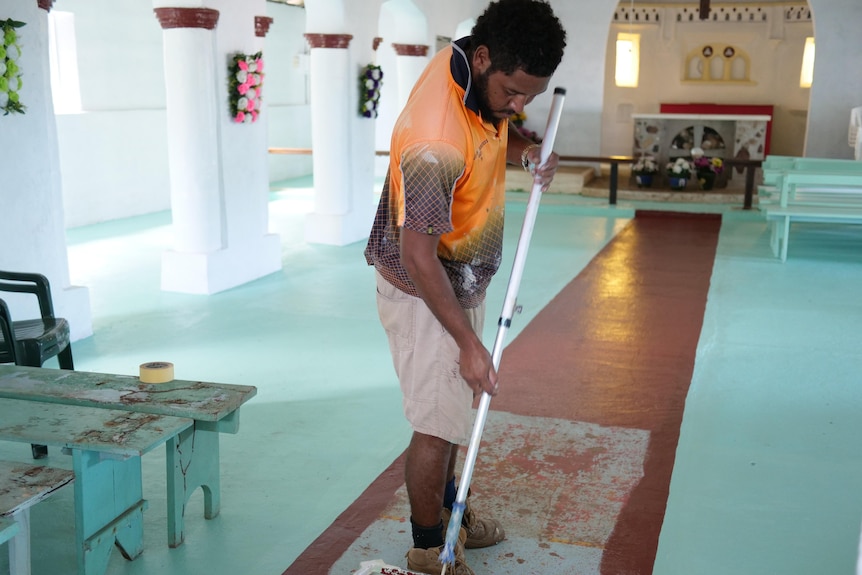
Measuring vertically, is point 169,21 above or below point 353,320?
above

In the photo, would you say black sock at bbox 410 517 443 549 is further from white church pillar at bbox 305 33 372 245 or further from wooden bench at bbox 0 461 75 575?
white church pillar at bbox 305 33 372 245

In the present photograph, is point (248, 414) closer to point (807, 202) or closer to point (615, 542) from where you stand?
point (615, 542)

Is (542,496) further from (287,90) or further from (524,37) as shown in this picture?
(287,90)

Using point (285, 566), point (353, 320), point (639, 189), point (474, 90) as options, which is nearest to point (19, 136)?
point (353, 320)

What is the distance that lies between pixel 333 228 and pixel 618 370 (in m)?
4.76

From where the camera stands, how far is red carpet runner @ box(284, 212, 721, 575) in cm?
315

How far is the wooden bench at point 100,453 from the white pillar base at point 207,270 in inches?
160

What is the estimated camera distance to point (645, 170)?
13.4 meters

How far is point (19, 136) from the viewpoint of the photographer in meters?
5.08

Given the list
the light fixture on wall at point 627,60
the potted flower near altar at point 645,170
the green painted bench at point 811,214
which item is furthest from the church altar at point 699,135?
the green painted bench at point 811,214

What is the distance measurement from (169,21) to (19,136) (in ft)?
6.51

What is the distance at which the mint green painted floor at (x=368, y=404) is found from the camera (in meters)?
3.08

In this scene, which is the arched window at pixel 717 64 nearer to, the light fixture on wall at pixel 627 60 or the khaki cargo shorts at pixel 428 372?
the light fixture on wall at pixel 627 60

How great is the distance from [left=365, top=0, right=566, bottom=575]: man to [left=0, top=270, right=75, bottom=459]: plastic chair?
78.0 inches
